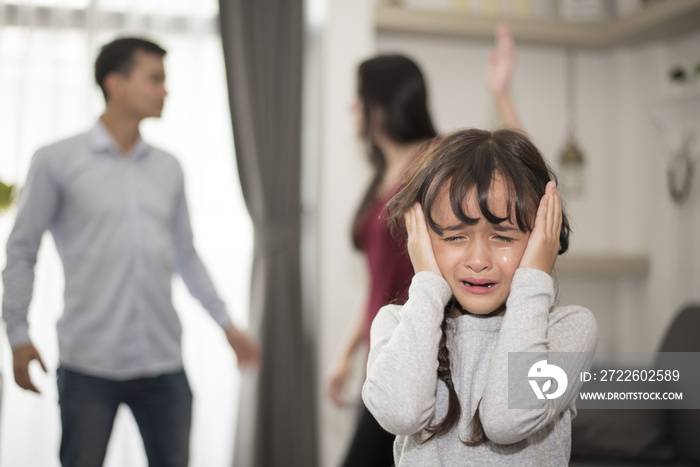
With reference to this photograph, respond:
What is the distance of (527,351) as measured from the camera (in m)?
0.92

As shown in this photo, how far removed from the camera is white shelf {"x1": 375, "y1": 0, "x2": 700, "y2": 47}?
3211 millimetres

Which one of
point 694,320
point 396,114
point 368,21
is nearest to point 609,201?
point 694,320

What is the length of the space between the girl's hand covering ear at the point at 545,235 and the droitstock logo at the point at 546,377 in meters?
0.14

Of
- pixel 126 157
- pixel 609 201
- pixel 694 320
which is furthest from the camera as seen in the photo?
pixel 609 201

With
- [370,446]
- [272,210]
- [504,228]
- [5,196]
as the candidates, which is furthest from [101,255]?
[272,210]

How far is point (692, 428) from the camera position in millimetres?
2311

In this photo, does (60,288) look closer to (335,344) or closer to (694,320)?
(335,344)

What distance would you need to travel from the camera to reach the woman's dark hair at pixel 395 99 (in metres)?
1.93

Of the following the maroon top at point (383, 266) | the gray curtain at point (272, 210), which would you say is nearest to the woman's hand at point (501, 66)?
the maroon top at point (383, 266)

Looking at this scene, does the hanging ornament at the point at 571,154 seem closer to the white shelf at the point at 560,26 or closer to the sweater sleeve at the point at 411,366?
the white shelf at the point at 560,26

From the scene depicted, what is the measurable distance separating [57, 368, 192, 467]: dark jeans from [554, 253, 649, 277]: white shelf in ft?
7.13

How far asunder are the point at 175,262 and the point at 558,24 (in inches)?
94.6

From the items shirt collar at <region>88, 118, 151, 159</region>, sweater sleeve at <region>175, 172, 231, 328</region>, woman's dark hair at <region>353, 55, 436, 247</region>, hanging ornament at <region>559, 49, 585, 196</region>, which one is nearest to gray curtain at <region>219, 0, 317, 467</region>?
sweater sleeve at <region>175, 172, 231, 328</region>

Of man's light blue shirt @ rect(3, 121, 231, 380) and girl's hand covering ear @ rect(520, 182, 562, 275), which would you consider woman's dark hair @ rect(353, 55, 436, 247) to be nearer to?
man's light blue shirt @ rect(3, 121, 231, 380)
